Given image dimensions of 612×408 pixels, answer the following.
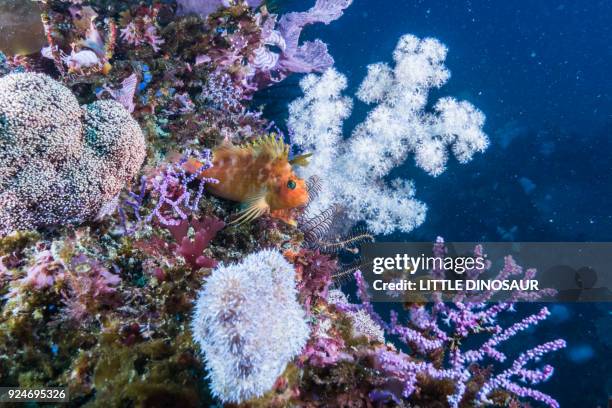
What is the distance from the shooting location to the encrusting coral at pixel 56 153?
8.57 ft

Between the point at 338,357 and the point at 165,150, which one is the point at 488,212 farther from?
the point at 165,150

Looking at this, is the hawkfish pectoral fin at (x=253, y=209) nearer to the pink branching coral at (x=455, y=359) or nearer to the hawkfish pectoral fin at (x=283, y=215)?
the hawkfish pectoral fin at (x=283, y=215)

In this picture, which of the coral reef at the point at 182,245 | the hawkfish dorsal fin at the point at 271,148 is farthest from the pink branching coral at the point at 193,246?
the hawkfish dorsal fin at the point at 271,148

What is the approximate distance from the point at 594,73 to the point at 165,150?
472 centimetres

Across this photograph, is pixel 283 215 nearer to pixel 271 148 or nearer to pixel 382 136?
pixel 271 148

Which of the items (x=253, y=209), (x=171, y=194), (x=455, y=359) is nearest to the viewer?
(x=455, y=359)

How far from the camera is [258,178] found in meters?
3.62

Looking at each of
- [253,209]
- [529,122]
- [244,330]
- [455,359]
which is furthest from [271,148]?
[529,122]

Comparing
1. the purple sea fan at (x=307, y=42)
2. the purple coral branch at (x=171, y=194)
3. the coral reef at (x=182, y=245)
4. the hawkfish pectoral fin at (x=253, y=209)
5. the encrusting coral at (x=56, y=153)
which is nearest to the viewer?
the coral reef at (x=182, y=245)

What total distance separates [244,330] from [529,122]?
4195 mm

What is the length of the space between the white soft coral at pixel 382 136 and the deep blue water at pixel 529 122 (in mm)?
149

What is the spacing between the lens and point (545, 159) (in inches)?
178

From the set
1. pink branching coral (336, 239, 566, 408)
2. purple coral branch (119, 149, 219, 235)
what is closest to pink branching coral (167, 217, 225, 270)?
purple coral branch (119, 149, 219, 235)

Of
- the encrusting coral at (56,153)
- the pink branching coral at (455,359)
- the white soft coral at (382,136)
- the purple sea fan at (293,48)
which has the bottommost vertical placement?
the pink branching coral at (455,359)
